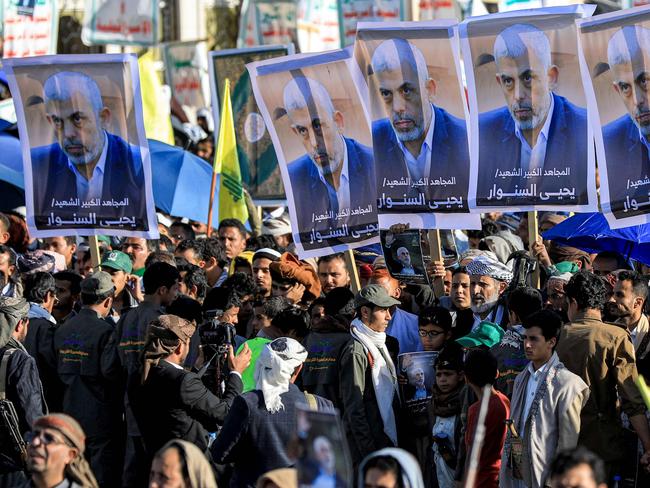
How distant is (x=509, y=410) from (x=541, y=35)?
261 cm

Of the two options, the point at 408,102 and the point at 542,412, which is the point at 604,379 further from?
the point at 408,102

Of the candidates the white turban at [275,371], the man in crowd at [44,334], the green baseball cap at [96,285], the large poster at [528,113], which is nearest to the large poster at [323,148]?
the large poster at [528,113]

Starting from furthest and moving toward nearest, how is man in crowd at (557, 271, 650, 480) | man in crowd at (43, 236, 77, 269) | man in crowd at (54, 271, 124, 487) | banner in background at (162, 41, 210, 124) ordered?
banner in background at (162, 41, 210, 124) → man in crowd at (43, 236, 77, 269) → man in crowd at (54, 271, 124, 487) → man in crowd at (557, 271, 650, 480)

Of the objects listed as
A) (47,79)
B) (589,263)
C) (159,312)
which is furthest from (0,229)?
(589,263)

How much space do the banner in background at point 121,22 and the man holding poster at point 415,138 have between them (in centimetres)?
1560

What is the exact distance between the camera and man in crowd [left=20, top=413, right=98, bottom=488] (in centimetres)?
603

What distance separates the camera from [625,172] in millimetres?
8625

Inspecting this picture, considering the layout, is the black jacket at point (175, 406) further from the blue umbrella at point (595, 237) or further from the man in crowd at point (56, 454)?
the blue umbrella at point (595, 237)

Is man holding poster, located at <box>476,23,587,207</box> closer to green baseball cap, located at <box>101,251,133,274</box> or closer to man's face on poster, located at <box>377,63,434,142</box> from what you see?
man's face on poster, located at <box>377,63,434,142</box>

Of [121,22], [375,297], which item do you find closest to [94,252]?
[375,297]

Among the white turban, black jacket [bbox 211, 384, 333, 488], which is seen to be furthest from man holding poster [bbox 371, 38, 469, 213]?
black jacket [bbox 211, 384, 333, 488]

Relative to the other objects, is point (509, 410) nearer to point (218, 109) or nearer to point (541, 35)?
point (541, 35)

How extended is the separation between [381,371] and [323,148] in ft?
7.32

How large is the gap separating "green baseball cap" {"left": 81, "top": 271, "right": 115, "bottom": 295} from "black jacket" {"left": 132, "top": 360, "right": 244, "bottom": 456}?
1.61m
